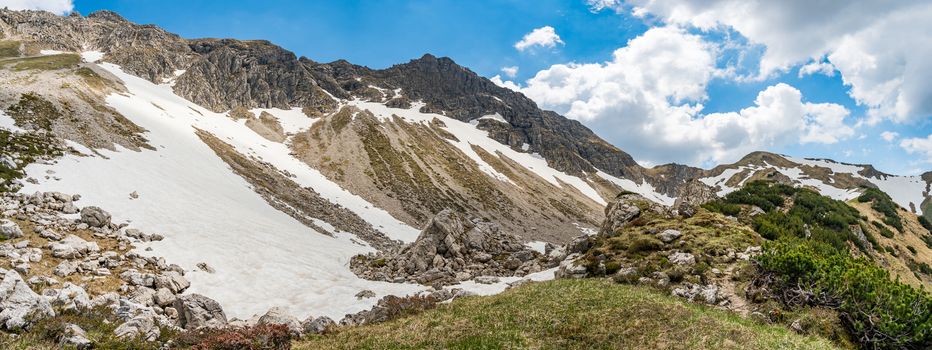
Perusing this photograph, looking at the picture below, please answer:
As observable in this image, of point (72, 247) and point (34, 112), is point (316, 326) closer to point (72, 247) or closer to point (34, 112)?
point (72, 247)

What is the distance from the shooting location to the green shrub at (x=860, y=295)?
48.4 ft

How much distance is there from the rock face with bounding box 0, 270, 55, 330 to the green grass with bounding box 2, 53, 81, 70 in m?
127

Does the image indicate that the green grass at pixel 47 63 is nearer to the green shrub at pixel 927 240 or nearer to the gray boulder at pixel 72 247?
the gray boulder at pixel 72 247

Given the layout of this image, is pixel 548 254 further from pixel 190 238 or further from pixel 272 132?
pixel 272 132

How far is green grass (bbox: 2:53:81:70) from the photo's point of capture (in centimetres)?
10648

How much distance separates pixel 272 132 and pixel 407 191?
59825mm

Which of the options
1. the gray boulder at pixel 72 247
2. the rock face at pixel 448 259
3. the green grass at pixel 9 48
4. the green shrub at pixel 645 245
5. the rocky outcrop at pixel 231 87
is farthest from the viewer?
the rocky outcrop at pixel 231 87

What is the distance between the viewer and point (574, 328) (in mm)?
15859

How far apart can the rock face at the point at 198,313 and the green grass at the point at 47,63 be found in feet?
415

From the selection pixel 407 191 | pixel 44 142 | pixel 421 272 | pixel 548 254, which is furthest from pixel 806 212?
pixel 407 191

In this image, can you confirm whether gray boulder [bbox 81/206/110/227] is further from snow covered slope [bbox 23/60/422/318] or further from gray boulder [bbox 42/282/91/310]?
gray boulder [bbox 42/282/91/310]

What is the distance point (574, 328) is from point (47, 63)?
16321 centimetres

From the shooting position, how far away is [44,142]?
3903 centimetres

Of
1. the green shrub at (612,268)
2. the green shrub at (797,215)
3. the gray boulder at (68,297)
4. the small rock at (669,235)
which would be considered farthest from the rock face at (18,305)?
the green shrub at (797,215)
